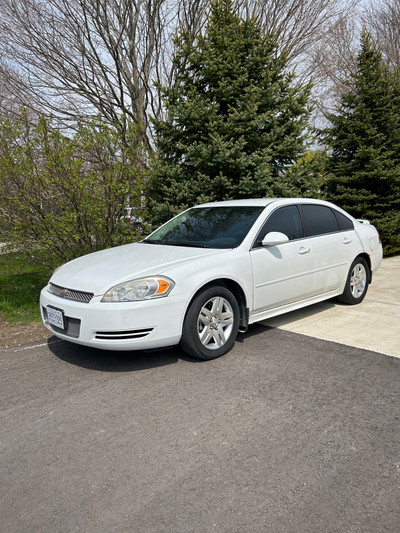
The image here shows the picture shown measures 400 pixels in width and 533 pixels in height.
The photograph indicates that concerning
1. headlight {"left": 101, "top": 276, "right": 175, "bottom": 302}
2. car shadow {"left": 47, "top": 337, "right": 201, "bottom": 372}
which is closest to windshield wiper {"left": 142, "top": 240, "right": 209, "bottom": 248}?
headlight {"left": 101, "top": 276, "right": 175, "bottom": 302}

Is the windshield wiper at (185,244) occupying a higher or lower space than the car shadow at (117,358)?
higher

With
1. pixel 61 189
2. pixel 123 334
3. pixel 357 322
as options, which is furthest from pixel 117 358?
pixel 61 189

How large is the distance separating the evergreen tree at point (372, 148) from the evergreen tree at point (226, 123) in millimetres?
2969

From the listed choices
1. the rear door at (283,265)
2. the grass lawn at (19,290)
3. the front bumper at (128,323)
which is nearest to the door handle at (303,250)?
the rear door at (283,265)

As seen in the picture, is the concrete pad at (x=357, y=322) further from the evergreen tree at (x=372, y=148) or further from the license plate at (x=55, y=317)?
the evergreen tree at (x=372, y=148)

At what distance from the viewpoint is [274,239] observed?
4.66 metres

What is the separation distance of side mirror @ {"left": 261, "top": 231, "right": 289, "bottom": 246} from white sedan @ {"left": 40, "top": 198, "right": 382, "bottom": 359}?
0.01m

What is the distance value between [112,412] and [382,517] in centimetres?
189

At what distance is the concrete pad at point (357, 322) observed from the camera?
183 inches

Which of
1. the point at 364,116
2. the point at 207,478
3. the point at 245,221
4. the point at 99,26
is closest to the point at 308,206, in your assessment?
the point at 245,221

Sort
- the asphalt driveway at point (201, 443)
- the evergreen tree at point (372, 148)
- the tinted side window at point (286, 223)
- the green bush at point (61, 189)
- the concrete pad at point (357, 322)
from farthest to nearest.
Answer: the evergreen tree at point (372, 148), the green bush at point (61, 189), the tinted side window at point (286, 223), the concrete pad at point (357, 322), the asphalt driveway at point (201, 443)

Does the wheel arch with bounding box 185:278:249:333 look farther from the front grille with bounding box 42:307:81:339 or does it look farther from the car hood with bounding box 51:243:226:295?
the front grille with bounding box 42:307:81:339

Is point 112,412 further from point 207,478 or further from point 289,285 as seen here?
point 289,285

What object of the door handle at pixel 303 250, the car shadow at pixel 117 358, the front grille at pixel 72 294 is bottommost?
the car shadow at pixel 117 358
